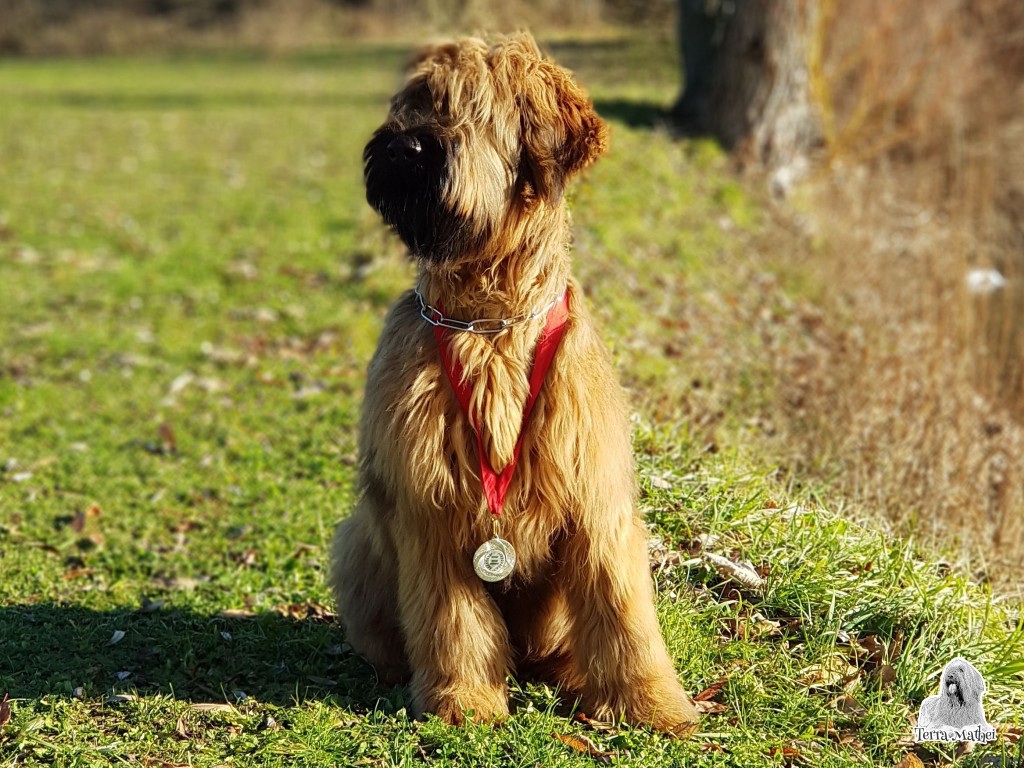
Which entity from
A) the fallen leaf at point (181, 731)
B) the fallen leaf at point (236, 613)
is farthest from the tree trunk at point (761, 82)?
the fallen leaf at point (181, 731)

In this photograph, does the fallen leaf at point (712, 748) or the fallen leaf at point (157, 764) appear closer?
the fallen leaf at point (157, 764)

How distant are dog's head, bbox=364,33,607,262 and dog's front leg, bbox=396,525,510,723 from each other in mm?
1102

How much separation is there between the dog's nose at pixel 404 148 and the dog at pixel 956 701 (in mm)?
2824

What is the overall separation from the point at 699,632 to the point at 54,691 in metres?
2.59

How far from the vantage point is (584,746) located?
13.4 feet

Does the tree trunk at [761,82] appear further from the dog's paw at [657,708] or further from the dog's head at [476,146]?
the dog's paw at [657,708]

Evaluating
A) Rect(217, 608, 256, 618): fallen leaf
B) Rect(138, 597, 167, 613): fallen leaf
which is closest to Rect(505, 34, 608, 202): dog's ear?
Rect(217, 608, 256, 618): fallen leaf

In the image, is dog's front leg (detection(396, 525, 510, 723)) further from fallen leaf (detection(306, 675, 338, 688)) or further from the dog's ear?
the dog's ear

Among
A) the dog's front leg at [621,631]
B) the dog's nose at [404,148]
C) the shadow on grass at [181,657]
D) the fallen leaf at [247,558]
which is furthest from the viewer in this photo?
the fallen leaf at [247,558]

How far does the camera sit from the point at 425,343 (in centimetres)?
397

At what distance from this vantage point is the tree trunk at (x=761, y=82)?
11641 mm

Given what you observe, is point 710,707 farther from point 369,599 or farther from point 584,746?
point 369,599

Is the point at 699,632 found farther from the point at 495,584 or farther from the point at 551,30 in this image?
the point at 551,30

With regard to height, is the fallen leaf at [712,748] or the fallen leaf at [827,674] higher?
the fallen leaf at [827,674]
